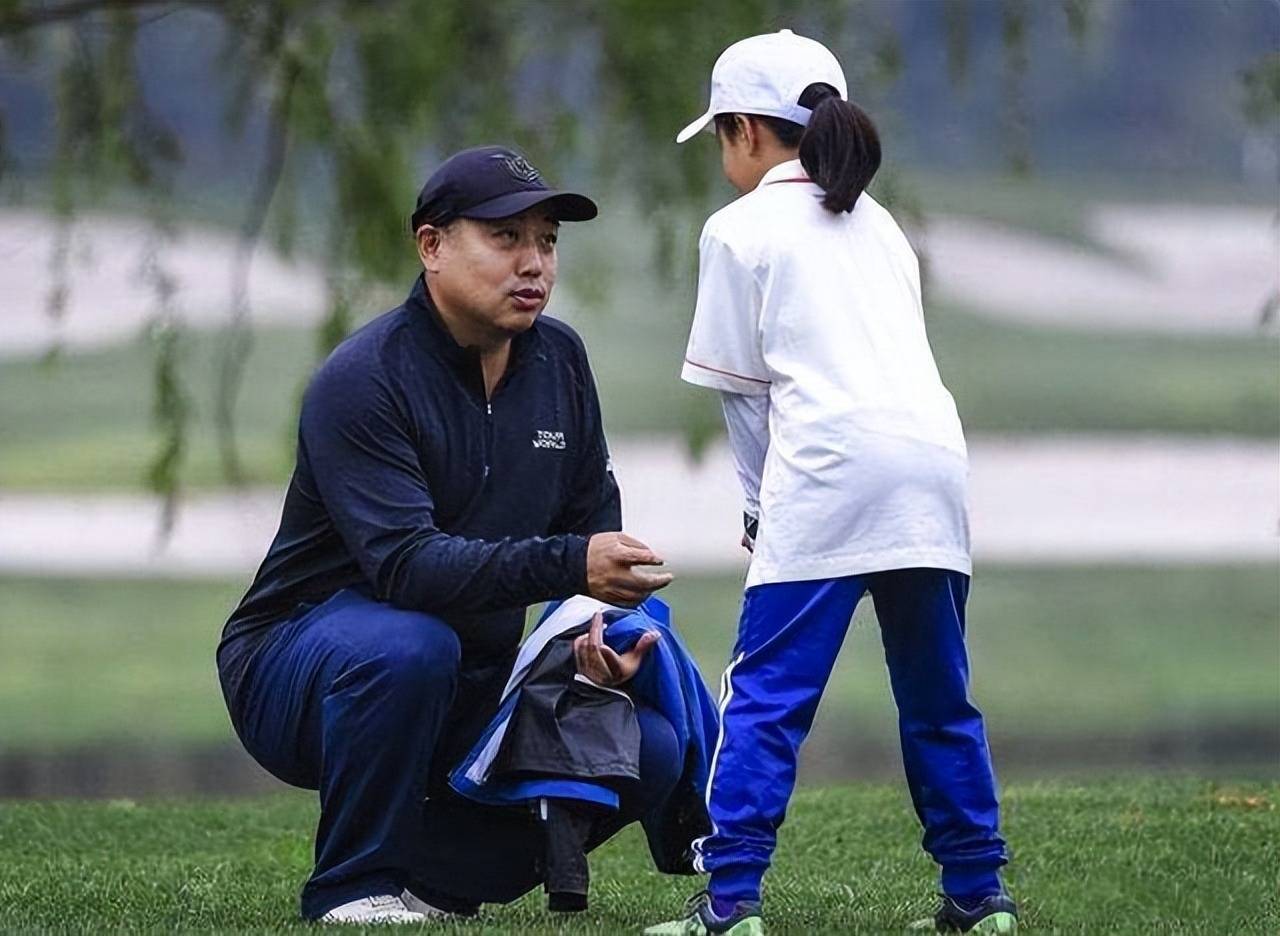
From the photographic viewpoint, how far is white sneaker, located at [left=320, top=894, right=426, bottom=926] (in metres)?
4.65

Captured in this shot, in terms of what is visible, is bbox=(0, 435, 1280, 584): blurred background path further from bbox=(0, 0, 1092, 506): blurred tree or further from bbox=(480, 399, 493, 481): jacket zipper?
bbox=(480, 399, 493, 481): jacket zipper

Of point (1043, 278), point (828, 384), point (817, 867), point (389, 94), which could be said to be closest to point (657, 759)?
point (828, 384)

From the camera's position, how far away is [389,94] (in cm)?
869

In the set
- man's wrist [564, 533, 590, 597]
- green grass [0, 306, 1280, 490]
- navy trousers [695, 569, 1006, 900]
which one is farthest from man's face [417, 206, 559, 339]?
green grass [0, 306, 1280, 490]

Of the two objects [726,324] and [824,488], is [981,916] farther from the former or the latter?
[726,324]

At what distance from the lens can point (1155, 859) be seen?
5.88 m

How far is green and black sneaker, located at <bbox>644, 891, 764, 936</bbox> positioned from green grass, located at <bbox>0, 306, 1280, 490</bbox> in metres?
18.1

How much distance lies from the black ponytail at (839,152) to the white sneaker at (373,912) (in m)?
1.28

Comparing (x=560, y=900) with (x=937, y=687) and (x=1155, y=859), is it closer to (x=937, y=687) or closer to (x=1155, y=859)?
(x=937, y=687)

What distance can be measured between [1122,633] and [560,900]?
12771 mm

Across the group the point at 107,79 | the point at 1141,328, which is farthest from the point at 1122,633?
the point at 1141,328

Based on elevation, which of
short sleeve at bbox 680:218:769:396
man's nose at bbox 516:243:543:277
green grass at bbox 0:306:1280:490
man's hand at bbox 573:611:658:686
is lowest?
green grass at bbox 0:306:1280:490

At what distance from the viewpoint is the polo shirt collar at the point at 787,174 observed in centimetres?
467

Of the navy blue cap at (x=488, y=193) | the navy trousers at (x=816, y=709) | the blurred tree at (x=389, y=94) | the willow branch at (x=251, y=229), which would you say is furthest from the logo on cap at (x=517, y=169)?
the willow branch at (x=251, y=229)
